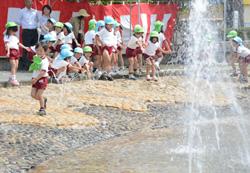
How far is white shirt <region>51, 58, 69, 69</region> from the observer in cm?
1469

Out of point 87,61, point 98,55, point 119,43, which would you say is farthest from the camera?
point 119,43

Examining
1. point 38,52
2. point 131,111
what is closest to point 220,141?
point 131,111

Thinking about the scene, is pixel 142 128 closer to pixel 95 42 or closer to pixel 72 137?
pixel 72 137

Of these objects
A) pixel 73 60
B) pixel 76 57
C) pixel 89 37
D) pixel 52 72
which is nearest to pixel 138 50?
pixel 89 37

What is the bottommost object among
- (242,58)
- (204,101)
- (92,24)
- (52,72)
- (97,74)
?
(204,101)

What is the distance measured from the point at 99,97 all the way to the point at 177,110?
160cm

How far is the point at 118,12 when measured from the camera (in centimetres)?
1992

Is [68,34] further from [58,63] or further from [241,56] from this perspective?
[241,56]

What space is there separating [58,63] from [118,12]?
558cm

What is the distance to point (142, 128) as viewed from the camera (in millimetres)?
11047

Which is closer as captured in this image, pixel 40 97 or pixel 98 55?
pixel 40 97

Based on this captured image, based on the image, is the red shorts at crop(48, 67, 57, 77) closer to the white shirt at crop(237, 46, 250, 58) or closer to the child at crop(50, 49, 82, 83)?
the child at crop(50, 49, 82, 83)

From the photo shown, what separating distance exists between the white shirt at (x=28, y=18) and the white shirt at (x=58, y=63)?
233 centimetres

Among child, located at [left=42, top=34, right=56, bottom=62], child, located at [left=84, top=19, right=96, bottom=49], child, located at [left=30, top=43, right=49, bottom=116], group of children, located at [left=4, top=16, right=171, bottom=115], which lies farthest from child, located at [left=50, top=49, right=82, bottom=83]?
child, located at [left=30, top=43, right=49, bottom=116]
